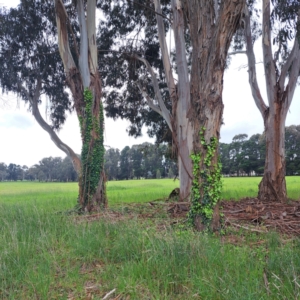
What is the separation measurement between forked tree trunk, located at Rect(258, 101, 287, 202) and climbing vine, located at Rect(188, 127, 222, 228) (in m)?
4.84

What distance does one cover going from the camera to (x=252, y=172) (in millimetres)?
45781

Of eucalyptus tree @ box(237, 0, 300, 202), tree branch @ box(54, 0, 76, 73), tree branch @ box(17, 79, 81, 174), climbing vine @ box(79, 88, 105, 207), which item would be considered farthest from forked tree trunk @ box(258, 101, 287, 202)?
tree branch @ box(17, 79, 81, 174)

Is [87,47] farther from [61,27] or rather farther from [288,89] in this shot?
[288,89]

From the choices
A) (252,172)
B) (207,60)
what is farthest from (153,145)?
(252,172)

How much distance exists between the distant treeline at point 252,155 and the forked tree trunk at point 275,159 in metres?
31.4

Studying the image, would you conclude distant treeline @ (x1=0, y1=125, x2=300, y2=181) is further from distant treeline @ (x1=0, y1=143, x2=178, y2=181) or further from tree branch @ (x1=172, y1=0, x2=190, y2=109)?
tree branch @ (x1=172, y1=0, x2=190, y2=109)

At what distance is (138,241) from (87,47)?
18.4ft

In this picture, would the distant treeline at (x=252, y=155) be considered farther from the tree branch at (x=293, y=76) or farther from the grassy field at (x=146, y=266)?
the grassy field at (x=146, y=266)

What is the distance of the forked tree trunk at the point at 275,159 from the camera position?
8773mm

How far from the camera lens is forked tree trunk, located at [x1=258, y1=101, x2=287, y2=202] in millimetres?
8773

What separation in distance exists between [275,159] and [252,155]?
124 ft

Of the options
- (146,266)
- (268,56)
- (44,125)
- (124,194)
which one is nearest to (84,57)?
(268,56)

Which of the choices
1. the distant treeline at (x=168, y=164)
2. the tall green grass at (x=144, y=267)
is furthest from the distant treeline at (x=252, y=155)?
the tall green grass at (x=144, y=267)

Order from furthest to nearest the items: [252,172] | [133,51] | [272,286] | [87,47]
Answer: [252,172] → [133,51] → [87,47] → [272,286]
